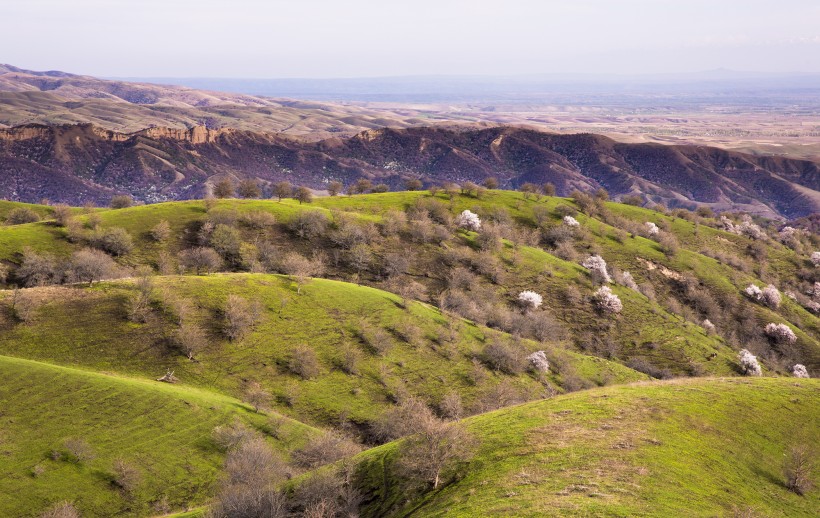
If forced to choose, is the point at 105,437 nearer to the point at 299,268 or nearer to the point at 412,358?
the point at 412,358

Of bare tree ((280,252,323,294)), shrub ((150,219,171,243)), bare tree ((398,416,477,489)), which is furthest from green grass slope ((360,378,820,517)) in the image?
shrub ((150,219,171,243))

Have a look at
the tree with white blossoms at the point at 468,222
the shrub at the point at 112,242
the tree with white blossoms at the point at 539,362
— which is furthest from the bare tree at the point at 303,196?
the tree with white blossoms at the point at 539,362

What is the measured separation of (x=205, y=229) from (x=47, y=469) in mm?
62548

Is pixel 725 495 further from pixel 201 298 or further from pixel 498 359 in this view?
pixel 201 298

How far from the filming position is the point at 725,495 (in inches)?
932

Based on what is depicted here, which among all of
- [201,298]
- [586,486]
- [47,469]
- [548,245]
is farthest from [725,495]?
[548,245]

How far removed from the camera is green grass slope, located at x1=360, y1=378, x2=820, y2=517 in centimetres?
2205

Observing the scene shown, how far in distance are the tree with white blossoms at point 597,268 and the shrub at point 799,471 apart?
75381 mm

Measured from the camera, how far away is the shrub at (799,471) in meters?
25.4

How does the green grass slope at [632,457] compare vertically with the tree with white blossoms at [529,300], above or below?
above

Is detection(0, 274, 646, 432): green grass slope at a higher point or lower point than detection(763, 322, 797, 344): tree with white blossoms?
higher

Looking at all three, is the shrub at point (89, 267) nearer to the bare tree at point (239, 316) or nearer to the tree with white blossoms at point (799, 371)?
the bare tree at point (239, 316)

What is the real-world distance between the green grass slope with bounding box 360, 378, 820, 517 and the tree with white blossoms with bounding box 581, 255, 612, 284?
6583 cm

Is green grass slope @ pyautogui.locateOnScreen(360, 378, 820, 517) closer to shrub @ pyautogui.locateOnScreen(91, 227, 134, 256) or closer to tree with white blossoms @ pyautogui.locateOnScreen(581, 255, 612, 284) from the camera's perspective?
tree with white blossoms @ pyautogui.locateOnScreen(581, 255, 612, 284)
